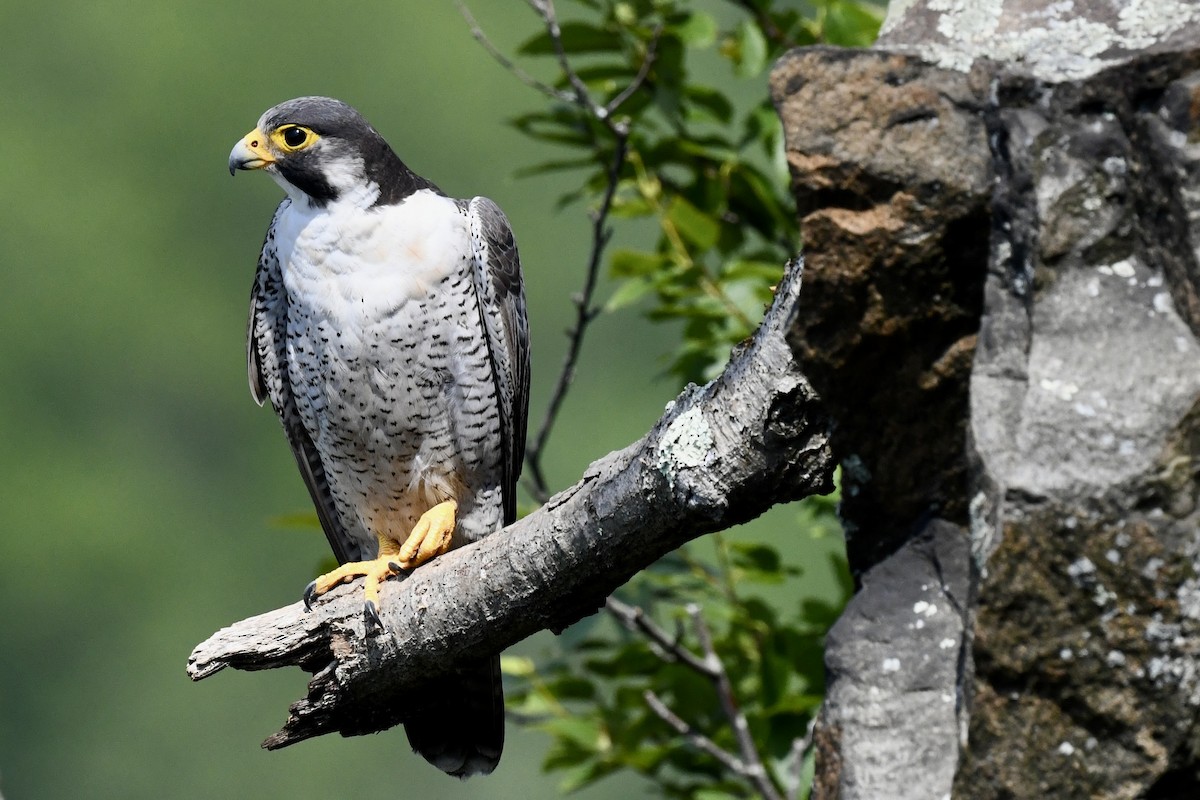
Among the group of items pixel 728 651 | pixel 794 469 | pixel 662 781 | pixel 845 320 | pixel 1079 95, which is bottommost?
pixel 662 781

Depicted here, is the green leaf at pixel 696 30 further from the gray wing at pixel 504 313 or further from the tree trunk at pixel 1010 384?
the tree trunk at pixel 1010 384

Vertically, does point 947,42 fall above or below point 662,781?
above

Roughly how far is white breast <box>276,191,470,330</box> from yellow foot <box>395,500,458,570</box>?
2.03 feet

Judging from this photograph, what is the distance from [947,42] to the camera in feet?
6.91

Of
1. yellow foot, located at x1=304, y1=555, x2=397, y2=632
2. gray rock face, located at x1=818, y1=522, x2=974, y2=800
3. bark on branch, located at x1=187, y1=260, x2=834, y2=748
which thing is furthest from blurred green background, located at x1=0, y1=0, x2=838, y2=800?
gray rock face, located at x1=818, y1=522, x2=974, y2=800

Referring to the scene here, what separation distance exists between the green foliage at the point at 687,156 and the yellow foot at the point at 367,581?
35.6 inches

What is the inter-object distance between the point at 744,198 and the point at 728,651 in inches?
50.7

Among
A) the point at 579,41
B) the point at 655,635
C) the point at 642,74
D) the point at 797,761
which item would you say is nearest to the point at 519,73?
the point at 579,41

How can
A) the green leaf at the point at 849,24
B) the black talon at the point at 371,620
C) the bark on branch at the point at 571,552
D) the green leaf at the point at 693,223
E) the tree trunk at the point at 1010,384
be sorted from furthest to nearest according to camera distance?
the green leaf at the point at 693,223 → the green leaf at the point at 849,24 → the black talon at the point at 371,620 → the bark on branch at the point at 571,552 → the tree trunk at the point at 1010,384

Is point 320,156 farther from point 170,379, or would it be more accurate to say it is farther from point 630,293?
point 170,379

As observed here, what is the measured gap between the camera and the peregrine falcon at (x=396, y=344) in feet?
12.9

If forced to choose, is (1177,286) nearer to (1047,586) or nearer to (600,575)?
(1047,586)

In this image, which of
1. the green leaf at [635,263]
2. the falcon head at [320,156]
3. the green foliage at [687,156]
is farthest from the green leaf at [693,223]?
the falcon head at [320,156]

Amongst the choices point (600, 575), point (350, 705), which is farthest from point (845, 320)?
point (350, 705)
